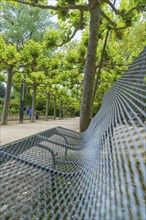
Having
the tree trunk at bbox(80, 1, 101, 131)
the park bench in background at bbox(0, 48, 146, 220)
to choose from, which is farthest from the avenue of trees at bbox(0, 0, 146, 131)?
the park bench in background at bbox(0, 48, 146, 220)

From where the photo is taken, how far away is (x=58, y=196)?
162 cm

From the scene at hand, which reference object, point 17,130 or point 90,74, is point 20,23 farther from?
point 90,74

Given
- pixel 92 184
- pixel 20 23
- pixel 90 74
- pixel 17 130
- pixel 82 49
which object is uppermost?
pixel 20 23

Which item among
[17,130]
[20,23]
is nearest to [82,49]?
[17,130]

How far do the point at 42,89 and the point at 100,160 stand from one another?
1061 inches

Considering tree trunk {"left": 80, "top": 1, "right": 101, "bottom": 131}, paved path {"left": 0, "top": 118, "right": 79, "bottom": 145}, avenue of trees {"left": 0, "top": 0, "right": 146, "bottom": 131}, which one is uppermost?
avenue of trees {"left": 0, "top": 0, "right": 146, "bottom": 131}

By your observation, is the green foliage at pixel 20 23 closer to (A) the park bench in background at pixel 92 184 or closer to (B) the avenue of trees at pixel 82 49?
(B) the avenue of trees at pixel 82 49

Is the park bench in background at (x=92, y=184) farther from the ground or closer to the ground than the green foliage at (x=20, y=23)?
closer to the ground

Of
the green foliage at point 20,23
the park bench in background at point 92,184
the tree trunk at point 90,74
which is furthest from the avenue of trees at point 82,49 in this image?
the green foliage at point 20,23

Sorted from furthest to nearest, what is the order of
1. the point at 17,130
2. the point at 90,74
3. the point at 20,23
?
the point at 20,23 < the point at 17,130 < the point at 90,74

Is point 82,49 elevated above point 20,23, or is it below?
below

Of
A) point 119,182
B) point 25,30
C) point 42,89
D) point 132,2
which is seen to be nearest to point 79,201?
point 119,182

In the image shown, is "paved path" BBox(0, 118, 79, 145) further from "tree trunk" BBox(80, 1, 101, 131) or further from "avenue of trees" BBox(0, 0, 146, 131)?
"tree trunk" BBox(80, 1, 101, 131)

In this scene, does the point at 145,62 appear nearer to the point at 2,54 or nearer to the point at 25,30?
the point at 2,54
